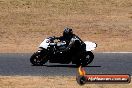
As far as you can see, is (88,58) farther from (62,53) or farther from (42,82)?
(42,82)

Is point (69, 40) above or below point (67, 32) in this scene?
below

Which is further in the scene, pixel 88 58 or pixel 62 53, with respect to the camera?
pixel 88 58

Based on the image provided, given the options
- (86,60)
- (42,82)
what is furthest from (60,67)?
(42,82)

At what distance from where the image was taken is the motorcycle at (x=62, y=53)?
70.5 feet

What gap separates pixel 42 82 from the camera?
57.5 feet

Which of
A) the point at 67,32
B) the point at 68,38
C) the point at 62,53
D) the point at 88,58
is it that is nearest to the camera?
Answer: the point at 67,32

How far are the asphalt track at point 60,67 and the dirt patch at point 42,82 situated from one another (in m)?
1.27

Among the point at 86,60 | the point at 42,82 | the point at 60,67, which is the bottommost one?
the point at 60,67

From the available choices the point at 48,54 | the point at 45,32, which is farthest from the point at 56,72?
the point at 45,32

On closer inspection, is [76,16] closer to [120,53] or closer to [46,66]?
[120,53]

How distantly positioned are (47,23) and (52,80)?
14.8 metres

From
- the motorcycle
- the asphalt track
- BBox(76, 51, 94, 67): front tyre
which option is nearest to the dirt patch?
the asphalt track

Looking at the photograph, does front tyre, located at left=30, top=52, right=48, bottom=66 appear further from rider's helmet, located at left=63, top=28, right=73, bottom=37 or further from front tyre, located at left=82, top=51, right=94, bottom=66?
front tyre, located at left=82, top=51, right=94, bottom=66

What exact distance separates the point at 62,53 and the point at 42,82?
4.11 meters
